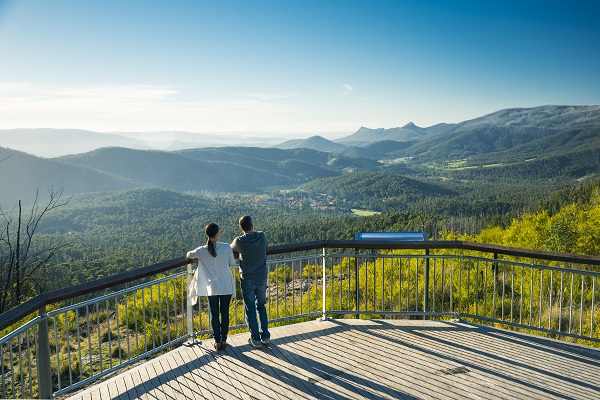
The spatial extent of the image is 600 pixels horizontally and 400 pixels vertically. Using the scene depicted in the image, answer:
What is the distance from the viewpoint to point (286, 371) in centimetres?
414

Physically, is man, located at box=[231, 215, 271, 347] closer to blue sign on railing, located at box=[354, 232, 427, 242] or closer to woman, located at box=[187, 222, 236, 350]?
woman, located at box=[187, 222, 236, 350]

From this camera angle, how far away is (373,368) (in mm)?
4176

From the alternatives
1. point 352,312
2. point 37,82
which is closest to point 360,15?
point 352,312

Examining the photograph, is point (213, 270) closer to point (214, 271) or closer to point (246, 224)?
point (214, 271)

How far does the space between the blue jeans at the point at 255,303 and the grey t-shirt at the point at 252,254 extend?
0.25 feet

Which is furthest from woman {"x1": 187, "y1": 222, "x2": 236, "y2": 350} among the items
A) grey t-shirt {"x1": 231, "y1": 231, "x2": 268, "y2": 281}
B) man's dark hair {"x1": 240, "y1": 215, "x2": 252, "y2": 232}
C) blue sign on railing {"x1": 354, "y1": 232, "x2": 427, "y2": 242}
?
blue sign on railing {"x1": 354, "y1": 232, "x2": 427, "y2": 242}

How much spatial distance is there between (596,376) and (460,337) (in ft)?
4.48

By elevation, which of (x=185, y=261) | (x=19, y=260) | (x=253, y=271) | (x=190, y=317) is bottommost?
(x=19, y=260)

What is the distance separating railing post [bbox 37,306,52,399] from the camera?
3.24 metres

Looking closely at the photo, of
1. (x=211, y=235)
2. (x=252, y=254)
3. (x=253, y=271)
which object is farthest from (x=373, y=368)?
(x=211, y=235)

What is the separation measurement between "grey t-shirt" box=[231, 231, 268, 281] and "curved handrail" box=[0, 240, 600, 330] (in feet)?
1.04

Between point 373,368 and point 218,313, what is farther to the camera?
point 218,313

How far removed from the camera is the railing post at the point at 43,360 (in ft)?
10.6

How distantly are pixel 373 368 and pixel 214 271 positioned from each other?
1.87 meters
